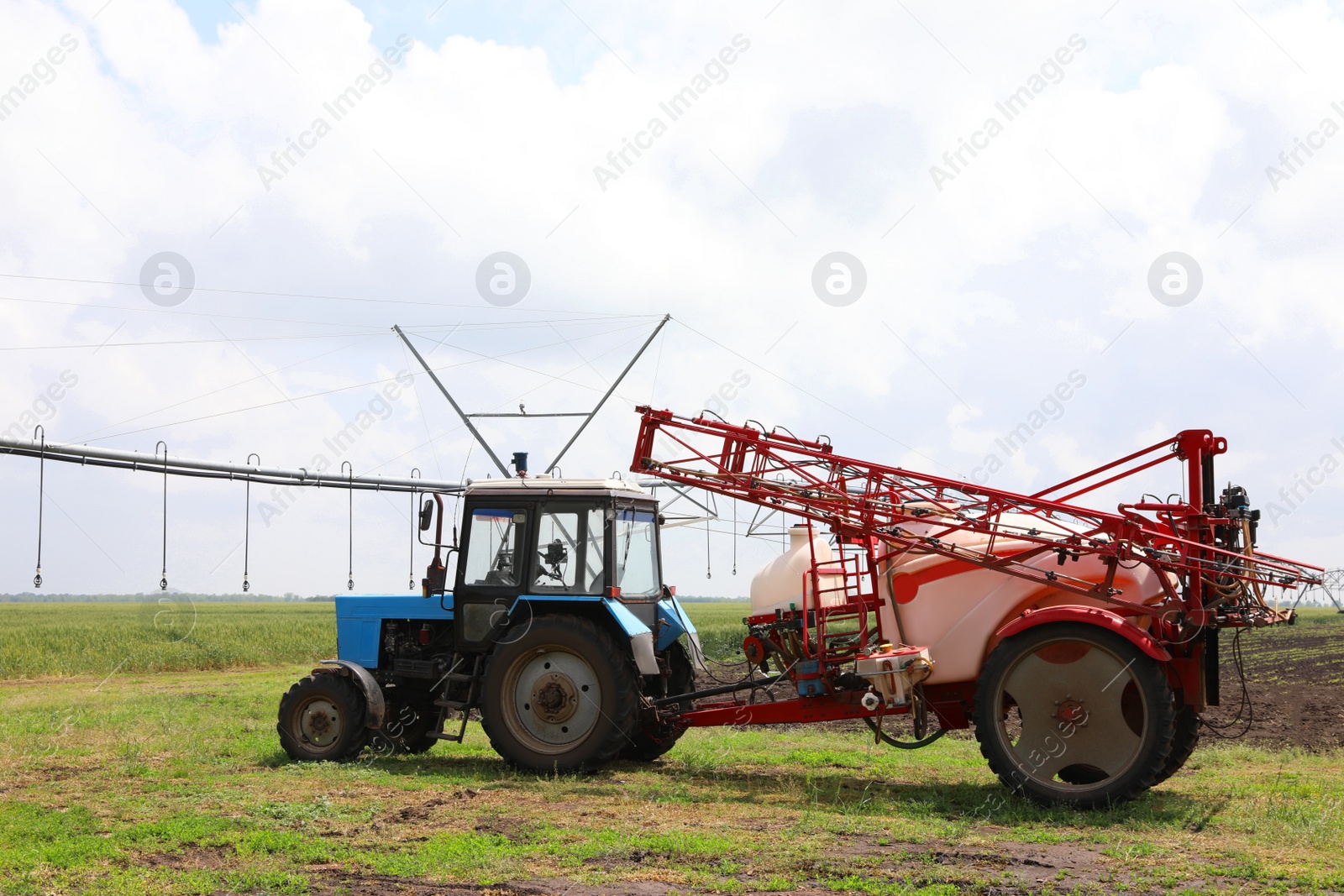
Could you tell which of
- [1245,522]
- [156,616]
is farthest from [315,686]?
[156,616]

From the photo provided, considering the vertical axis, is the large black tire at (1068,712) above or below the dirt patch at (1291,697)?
above

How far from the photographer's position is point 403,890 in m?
6.78

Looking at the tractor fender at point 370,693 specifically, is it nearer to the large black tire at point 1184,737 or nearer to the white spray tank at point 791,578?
the white spray tank at point 791,578

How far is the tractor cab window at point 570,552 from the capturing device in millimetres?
11383

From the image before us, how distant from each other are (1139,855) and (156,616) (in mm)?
41505

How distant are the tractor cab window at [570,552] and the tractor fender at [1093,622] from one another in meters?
3.91

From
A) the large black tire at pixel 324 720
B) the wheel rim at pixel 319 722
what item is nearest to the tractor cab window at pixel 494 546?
the large black tire at pixel 324 720

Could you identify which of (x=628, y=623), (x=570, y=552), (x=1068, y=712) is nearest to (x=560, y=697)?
(x=628, y=623)

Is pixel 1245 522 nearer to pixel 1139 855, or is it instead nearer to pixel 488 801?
pixel 1139 855

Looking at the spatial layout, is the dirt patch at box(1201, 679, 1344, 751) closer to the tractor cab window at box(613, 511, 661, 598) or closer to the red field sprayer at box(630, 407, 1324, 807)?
the red field sprayer at box(630, 407, 1324, 807)

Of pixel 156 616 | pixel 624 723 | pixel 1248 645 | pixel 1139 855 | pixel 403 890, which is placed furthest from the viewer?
pixel 156 616

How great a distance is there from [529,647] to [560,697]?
572 mm

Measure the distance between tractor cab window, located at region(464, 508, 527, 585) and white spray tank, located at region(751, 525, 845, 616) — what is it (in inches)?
100

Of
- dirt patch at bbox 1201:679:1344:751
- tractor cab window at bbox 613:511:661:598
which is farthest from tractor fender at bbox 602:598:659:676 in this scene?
dirt patch at bbox 1201:679:1344:751
